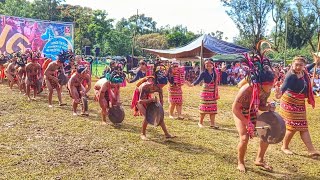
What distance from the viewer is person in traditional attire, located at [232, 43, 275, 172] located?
5285 mm

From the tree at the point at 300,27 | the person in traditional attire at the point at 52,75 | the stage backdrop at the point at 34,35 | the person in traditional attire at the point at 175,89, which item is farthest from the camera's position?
the tree at the point at 300,27

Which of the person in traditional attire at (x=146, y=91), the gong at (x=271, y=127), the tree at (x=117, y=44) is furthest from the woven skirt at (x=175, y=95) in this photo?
the tree at (x=117, y=44)

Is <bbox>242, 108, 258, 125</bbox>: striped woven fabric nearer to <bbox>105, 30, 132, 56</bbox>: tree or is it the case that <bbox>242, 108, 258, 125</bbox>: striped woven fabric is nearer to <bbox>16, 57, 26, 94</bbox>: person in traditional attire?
<bbox>16, 57, 26, 94</bbox>: person in traditional attire

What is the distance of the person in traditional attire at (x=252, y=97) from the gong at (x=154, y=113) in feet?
6.19

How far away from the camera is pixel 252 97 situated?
5.45 m

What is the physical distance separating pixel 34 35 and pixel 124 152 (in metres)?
18.0

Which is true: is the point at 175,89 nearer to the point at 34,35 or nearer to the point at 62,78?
the point at 62,78

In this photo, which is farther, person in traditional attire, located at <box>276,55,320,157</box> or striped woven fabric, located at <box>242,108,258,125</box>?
person in traditional attire, located at <box>276,55,320,157</box>

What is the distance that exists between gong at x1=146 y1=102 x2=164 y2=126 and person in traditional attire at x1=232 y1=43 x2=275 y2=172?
1.89 m

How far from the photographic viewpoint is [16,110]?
35.3 feet

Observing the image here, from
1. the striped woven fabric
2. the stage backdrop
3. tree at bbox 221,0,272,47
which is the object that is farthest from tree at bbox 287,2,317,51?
the striped woven fabric

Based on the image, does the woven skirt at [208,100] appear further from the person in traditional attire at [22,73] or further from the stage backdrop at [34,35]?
the stage backdrop at [34,35]

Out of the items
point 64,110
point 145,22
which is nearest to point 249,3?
point 145,22

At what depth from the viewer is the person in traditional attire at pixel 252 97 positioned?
529 cm
